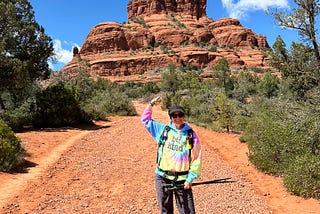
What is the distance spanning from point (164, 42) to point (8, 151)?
93364mm

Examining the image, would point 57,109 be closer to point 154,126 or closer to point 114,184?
point 114,184

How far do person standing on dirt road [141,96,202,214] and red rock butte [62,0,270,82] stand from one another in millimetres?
81005

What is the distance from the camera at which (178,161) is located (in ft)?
13.2

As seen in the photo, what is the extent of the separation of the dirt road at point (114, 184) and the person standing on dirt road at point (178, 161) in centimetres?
225

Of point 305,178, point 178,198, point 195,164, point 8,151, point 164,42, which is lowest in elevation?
point 305,178

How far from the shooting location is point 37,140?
12711 mm

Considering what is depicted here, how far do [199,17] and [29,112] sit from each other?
114342 millimetres

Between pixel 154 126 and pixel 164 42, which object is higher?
pixel 164 42

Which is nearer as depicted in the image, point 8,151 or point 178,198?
point 178,198

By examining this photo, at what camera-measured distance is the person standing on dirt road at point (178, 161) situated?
4.02 meters

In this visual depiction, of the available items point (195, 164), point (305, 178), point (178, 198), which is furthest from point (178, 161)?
point (305, 178)

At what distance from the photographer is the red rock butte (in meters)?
87.5

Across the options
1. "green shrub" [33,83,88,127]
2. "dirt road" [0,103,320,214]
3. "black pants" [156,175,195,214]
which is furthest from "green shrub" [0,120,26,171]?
"green shrub" [33,83,88,127]

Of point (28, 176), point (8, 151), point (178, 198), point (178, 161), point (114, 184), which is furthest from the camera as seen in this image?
point (8, 151)
